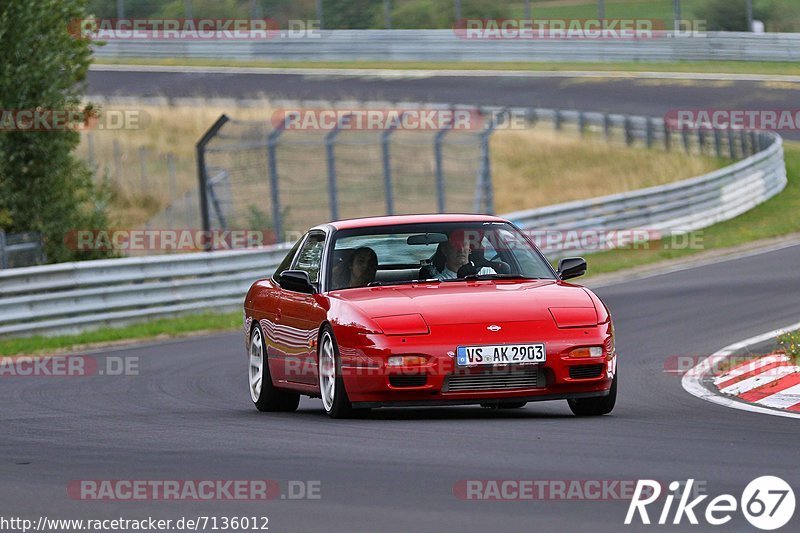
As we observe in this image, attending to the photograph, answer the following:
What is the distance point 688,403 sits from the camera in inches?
416

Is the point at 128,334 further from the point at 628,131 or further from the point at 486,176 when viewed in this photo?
the point at 628,131

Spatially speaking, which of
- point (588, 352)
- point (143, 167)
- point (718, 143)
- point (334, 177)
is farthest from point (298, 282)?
point (718, 143)

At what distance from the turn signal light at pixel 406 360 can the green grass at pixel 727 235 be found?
48.4 feet

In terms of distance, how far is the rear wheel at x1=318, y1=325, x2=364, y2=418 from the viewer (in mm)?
9532

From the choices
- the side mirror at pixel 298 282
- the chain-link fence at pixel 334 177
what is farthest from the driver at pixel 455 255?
the chain-link fence at pixel 334 177

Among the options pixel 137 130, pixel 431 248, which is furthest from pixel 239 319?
pixel 137 130

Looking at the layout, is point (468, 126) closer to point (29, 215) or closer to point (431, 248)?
point (29, 215)

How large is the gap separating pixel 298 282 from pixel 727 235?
17.8 metres

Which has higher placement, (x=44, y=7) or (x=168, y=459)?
(x=44, y=7)

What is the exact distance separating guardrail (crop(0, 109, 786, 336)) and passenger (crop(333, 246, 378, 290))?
9305 mm

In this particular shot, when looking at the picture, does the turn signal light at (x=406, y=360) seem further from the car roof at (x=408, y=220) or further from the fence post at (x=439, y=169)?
the fence post at (x=439, y=169)

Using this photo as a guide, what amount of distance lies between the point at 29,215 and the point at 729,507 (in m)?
18.0

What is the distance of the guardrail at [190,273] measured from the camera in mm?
19188

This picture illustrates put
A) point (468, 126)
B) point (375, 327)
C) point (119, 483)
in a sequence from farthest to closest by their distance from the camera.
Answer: point (468, 126) < point (375, 327) < point (119, 483)
